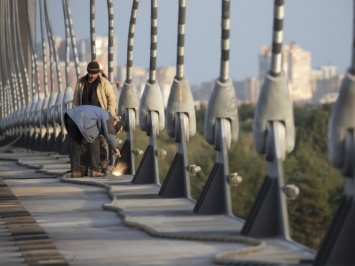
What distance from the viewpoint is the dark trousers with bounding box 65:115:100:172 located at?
72.1 feet

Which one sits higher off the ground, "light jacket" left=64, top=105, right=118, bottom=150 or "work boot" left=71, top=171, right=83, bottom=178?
"light jacket" left=64, top=105, right=118, bottom=150

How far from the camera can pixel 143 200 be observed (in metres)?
17.3

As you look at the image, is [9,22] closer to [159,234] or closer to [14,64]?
[14,64]

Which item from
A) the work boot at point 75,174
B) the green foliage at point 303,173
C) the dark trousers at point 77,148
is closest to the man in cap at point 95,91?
the dark trousers at point 77,148

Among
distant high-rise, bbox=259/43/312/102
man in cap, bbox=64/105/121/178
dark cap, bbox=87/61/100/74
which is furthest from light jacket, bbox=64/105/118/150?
distant high-rise, bbox=259/43/312/102

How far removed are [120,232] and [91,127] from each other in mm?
8248

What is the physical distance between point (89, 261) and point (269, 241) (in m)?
1.55

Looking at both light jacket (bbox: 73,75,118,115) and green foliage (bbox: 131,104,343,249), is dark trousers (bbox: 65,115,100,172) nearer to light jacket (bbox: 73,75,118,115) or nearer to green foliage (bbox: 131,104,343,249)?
light jacket (bbox: 73,75,118,115)

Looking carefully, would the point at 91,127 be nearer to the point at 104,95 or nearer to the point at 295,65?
the point at 104,95

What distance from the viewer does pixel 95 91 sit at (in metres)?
22.3

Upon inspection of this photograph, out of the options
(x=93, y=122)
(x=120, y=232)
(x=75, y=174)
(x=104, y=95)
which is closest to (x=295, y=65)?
(x=93, y=122)

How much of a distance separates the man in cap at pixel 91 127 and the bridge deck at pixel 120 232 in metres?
1.42

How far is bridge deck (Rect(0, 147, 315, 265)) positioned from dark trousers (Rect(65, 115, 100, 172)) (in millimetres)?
1602

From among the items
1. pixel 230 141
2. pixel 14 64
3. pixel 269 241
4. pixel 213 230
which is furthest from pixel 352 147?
pixel 14 64
